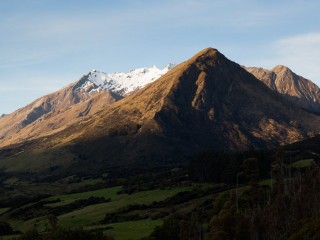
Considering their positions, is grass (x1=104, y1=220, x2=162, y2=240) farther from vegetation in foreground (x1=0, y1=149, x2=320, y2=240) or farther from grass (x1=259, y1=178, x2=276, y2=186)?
grass (x1=259, y1=178, x2=276, y2=186)

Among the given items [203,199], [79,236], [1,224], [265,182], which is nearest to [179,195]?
[203,199]

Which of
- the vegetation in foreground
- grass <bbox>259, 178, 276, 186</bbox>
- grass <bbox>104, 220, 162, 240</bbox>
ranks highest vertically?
grass <bbox>259, 178, 276, 186</bbox>

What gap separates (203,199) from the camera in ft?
609

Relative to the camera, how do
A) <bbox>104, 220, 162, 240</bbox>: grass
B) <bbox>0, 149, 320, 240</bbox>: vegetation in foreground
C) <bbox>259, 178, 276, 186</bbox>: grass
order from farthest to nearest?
<bbox>259, 178, 276, 186</bbox>: grass → <bbox>104, 220, 162, 240</bbox>: grass → <bbox>0, 149, 320, 240</bbox>: vegetation in foreground

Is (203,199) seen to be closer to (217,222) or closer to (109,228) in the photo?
(109,228)

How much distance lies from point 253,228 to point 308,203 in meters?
28.4

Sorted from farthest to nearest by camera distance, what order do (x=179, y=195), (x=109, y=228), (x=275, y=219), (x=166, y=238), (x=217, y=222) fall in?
(x=179, y=195) < (x=109, y=228) < (x=166, y=238) < (x=275, y=219) < (x=217, y=222)

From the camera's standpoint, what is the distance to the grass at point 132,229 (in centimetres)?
13560

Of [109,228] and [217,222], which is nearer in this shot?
[217,222]

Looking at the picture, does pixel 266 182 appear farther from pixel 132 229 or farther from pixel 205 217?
pixel 132 229

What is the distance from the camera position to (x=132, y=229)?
14662cm

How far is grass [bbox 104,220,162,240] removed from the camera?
136 meters

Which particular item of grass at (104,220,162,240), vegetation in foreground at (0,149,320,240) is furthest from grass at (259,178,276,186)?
grass at (104,220,162,240)

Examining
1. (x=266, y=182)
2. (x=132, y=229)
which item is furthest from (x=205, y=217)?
(x=266, y=182)
